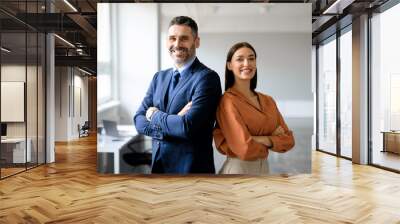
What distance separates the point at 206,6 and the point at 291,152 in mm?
2702

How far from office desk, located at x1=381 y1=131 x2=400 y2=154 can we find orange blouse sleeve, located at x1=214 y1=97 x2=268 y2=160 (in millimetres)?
2515

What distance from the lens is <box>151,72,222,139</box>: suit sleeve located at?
6.16 meters

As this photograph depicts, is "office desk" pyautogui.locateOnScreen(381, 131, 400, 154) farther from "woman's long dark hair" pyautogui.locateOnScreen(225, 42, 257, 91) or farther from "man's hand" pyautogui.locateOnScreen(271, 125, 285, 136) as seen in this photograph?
"woman's long dark hair" pyautogui.locateOnScreen(225, 42, 257, 91)

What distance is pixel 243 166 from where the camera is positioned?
637cm

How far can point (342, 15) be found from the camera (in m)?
8.02

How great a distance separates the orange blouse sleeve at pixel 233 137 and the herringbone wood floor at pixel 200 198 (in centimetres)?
42

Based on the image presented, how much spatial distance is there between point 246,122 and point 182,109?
1.00 metres

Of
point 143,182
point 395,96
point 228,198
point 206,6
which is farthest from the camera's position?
point 395,96

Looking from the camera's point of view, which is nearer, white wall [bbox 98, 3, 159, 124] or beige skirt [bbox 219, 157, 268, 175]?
beige skirt [bbox 219, 157, 268, 175]

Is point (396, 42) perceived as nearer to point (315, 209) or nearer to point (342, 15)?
point (342, 15)

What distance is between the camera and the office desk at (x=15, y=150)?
21.2 feet

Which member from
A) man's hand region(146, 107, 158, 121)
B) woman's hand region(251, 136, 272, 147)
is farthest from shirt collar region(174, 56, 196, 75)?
woman's hand region(251, 136, 272, 147)

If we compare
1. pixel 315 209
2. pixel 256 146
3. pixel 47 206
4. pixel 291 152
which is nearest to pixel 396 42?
pixel 291 152

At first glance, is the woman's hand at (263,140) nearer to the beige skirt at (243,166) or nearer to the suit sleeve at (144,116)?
the beige skirt at (243,166)
